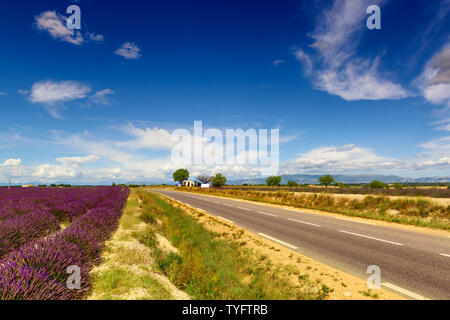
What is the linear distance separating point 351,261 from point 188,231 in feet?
21.1

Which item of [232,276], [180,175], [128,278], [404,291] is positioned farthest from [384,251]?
[180,175]

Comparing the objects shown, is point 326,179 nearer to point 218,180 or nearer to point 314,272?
point 218,180

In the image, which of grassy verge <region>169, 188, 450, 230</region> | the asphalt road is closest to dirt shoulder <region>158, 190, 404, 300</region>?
the asphalt road

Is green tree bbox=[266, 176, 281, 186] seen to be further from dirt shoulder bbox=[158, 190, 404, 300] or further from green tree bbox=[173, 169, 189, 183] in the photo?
dirt shoulder bbox=[158, 190, 404, 300]

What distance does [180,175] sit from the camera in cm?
13638

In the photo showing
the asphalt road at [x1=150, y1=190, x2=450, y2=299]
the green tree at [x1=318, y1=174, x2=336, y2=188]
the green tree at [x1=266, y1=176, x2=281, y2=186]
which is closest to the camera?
the asphalt road at [x1=150, y1=190, x2=450, y2=299]

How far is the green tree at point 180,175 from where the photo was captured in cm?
13638

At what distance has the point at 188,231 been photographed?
9711mm

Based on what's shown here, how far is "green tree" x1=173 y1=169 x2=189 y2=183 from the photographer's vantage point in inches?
5369
